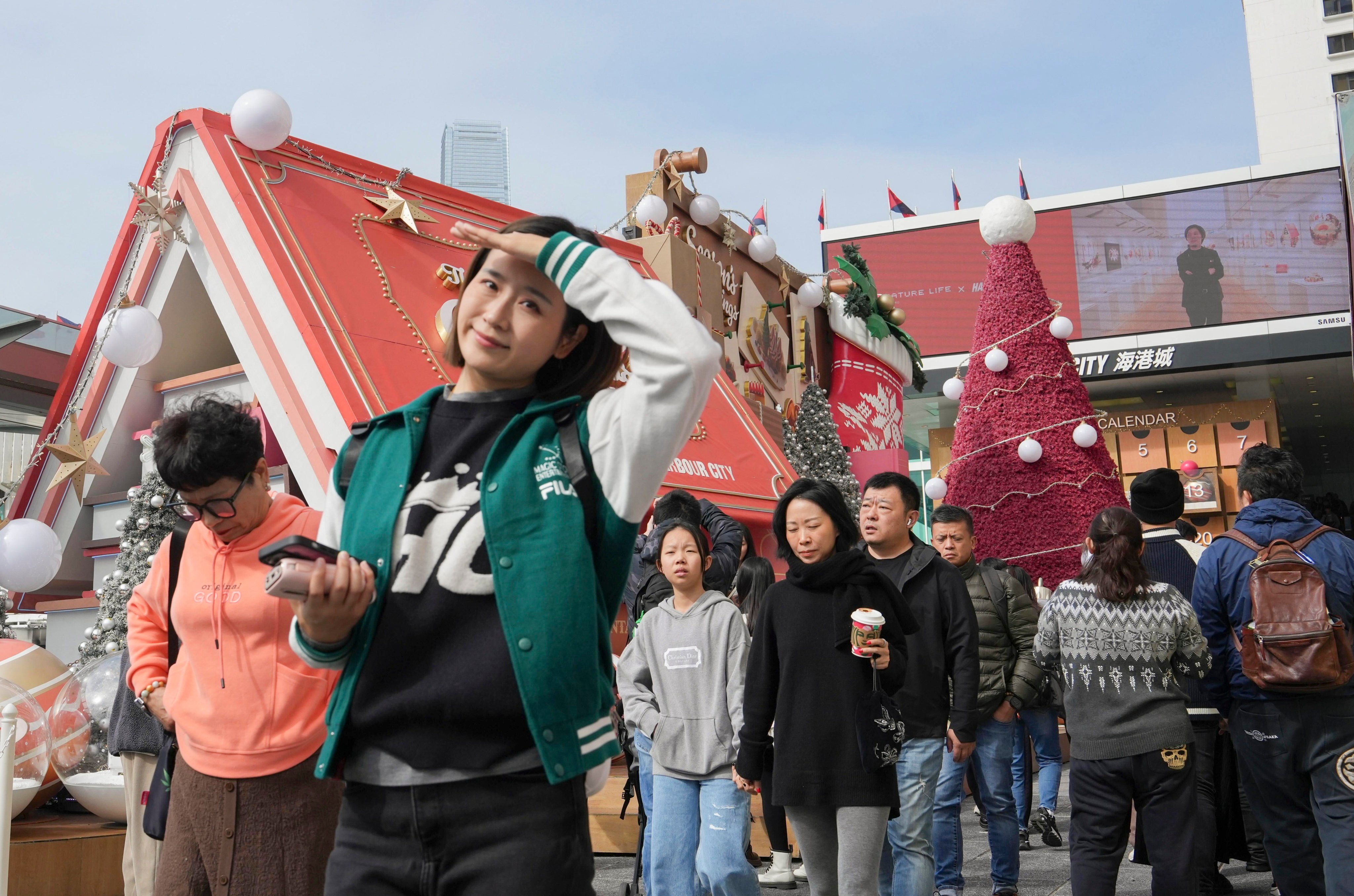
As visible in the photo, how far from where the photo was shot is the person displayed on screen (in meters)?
32.2

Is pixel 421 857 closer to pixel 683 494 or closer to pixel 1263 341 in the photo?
pixel 683 494

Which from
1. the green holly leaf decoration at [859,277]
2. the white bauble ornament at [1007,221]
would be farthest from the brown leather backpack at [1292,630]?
the green holly leaf decoration at [859,277]

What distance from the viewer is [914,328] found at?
1395 inches

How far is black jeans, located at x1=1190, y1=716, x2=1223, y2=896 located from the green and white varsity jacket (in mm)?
4283

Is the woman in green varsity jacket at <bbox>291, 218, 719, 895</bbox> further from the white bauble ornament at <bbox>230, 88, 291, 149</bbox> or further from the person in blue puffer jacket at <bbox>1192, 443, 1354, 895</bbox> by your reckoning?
the white bauble ornament at <bbox>230, 88, 291, 149</bbox>

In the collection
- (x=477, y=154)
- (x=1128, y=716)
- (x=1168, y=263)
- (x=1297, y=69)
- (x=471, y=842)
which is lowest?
(x=1128, y=716)

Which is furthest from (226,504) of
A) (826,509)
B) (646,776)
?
→ (646,776)

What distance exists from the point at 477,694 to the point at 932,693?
11.3 ft

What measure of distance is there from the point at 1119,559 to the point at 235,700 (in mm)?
3324

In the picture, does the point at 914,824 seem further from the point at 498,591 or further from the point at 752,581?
the point at 498,591

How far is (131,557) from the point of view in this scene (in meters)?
6.77

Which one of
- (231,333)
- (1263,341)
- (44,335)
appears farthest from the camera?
(1263,341)

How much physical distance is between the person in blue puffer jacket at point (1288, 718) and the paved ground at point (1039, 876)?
776mm

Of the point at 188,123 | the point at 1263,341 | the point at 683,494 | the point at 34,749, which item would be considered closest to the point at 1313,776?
the point at 683,494
